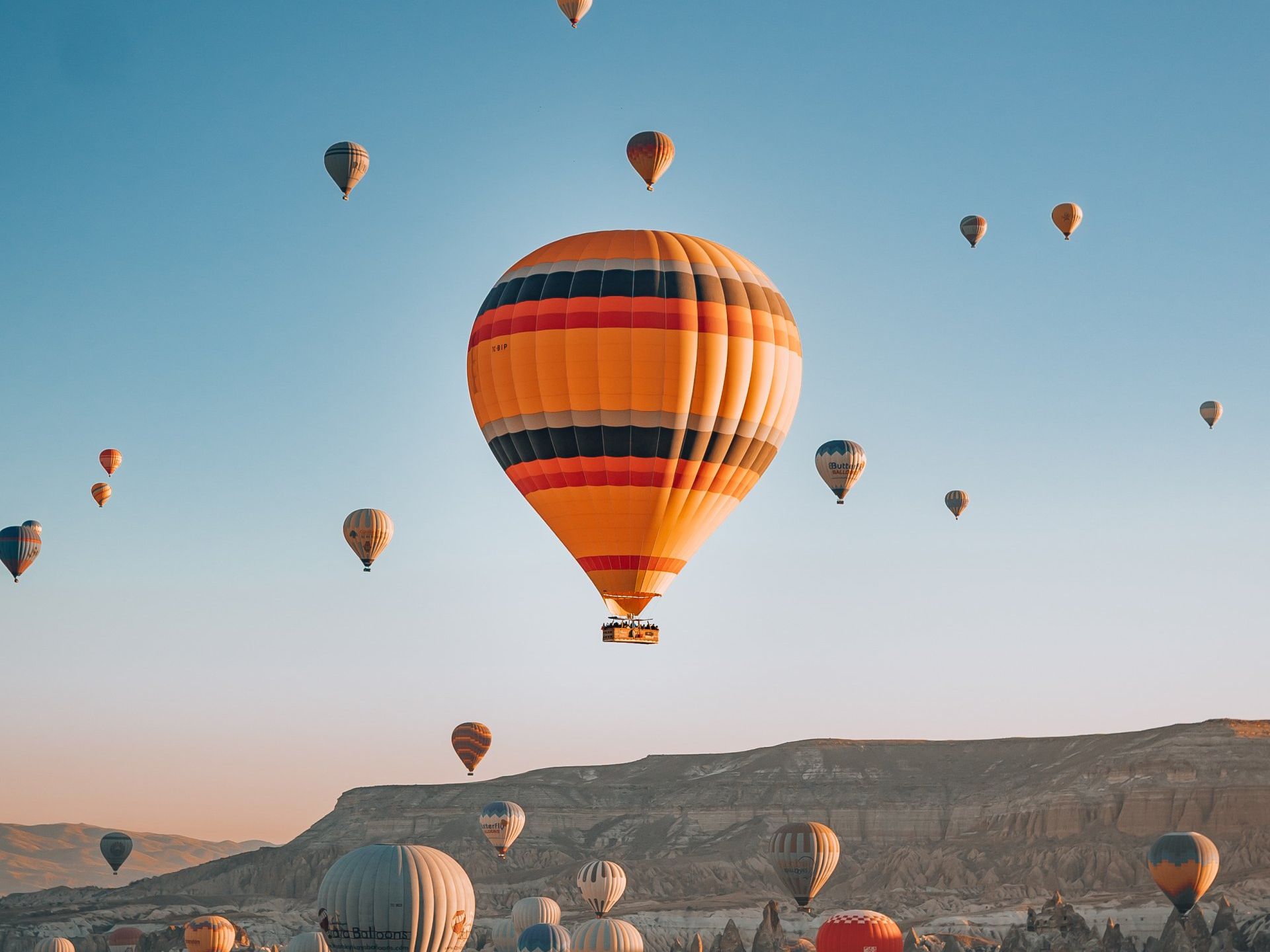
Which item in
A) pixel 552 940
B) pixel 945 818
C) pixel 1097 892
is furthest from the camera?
pixel 945 818

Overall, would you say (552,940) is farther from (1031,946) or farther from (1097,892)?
(1097,892)

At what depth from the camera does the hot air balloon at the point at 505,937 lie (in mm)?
108688

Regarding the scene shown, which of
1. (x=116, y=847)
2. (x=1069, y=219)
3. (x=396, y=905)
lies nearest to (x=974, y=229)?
(x=1069, y=219)

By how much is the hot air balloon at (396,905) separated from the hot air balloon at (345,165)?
2439 cm

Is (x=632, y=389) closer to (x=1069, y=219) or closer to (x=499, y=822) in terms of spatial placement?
(x=1069, y=219)

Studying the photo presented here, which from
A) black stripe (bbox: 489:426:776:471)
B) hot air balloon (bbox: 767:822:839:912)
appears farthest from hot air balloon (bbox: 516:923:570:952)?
black stripe (bbox: 489:426:776:471)

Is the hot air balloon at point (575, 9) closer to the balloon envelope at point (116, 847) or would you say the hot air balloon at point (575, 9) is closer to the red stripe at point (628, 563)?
the red stripe at point (628, 563)

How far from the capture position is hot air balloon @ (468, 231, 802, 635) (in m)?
46.3

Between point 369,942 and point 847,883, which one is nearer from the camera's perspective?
point 369,942

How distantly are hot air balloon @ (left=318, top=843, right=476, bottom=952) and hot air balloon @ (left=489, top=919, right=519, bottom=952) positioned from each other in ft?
170

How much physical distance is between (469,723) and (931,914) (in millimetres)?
37316

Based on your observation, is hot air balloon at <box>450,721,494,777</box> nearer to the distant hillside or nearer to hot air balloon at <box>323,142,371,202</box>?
the distant hillside

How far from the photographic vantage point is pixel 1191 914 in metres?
93.4

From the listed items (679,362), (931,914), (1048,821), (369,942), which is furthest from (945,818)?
(679,362)
